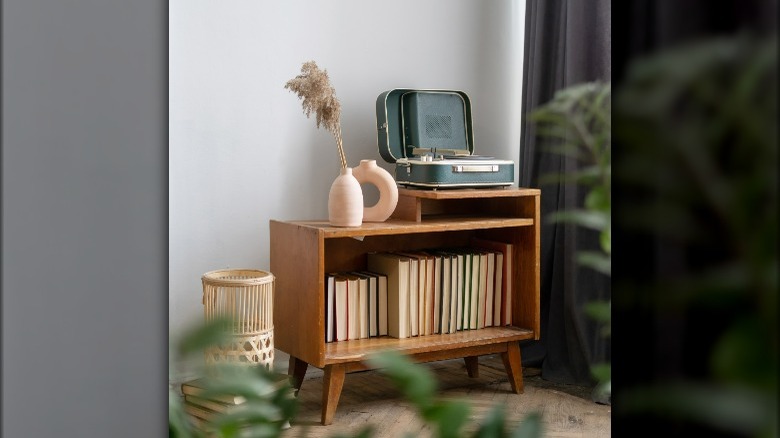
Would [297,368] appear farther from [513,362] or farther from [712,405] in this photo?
[712,405]

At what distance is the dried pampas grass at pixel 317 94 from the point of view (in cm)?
250

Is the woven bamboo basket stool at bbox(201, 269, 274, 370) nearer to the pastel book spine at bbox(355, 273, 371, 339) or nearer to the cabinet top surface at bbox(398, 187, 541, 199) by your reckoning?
the pastel book spine at bbox(355, 273, 371, 339)

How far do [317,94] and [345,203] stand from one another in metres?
0.36

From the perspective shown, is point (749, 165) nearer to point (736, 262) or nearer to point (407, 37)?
point (736, 262)

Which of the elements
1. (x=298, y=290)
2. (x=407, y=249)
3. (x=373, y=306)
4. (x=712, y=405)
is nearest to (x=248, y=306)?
(x=298, y=290)

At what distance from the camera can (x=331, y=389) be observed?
2324mm

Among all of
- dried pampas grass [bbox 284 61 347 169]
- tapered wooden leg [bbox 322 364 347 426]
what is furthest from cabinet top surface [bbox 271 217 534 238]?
tapered wooden leg [bbox 322 364 347 426]

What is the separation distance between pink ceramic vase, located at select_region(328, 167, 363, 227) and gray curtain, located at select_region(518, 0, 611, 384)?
2.29 feet

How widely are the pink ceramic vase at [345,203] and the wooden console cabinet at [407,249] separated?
4cm

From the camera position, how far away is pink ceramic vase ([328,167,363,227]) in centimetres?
239

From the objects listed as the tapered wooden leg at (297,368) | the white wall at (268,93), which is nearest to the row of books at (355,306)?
the tapered wooden leg at (297,368)

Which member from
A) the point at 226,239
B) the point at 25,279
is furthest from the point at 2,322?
the point at 226,239

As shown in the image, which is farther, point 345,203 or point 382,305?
point 382,305

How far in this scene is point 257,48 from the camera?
251 centimetres
